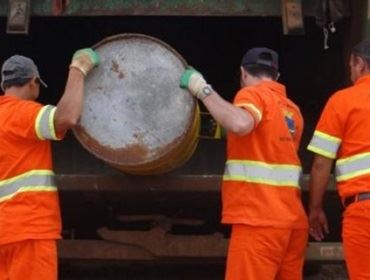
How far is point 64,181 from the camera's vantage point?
432cm

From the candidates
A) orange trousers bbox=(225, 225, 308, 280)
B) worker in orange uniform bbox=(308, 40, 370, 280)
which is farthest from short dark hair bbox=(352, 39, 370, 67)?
orange trousers bbox=(225, 225, 308, 280)

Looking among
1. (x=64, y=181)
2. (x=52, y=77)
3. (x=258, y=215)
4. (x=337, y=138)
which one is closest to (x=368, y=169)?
(x=337, y=138)

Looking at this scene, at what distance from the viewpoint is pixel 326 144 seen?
3.96m

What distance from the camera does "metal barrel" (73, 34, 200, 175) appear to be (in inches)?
157

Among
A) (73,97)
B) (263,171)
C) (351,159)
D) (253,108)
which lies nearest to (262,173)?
(263,171)

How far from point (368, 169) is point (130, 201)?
3.96 feet

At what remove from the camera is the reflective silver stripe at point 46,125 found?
3.80 meters

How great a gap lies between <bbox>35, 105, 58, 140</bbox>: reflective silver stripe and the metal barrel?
0.76ft

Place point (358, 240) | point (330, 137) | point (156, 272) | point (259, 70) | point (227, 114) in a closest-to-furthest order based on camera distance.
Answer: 1. point (227, 114)
2. point (358, 240)
3. point (330, 137)
4. point (259, 70)
5. point (156, 272)

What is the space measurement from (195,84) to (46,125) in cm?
60

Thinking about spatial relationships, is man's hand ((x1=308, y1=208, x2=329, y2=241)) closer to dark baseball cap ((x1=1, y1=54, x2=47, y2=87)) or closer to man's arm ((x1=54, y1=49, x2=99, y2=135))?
man's arm ((x1=54, y1=49, x2=99, y2=135))

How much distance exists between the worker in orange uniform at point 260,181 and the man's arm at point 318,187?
0.08 m

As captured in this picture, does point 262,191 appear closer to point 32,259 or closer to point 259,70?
point 259,70

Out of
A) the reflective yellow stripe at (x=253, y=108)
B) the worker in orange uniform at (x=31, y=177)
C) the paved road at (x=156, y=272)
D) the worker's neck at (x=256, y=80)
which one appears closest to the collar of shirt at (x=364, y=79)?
the worker's neck at (x=256, y=80)
